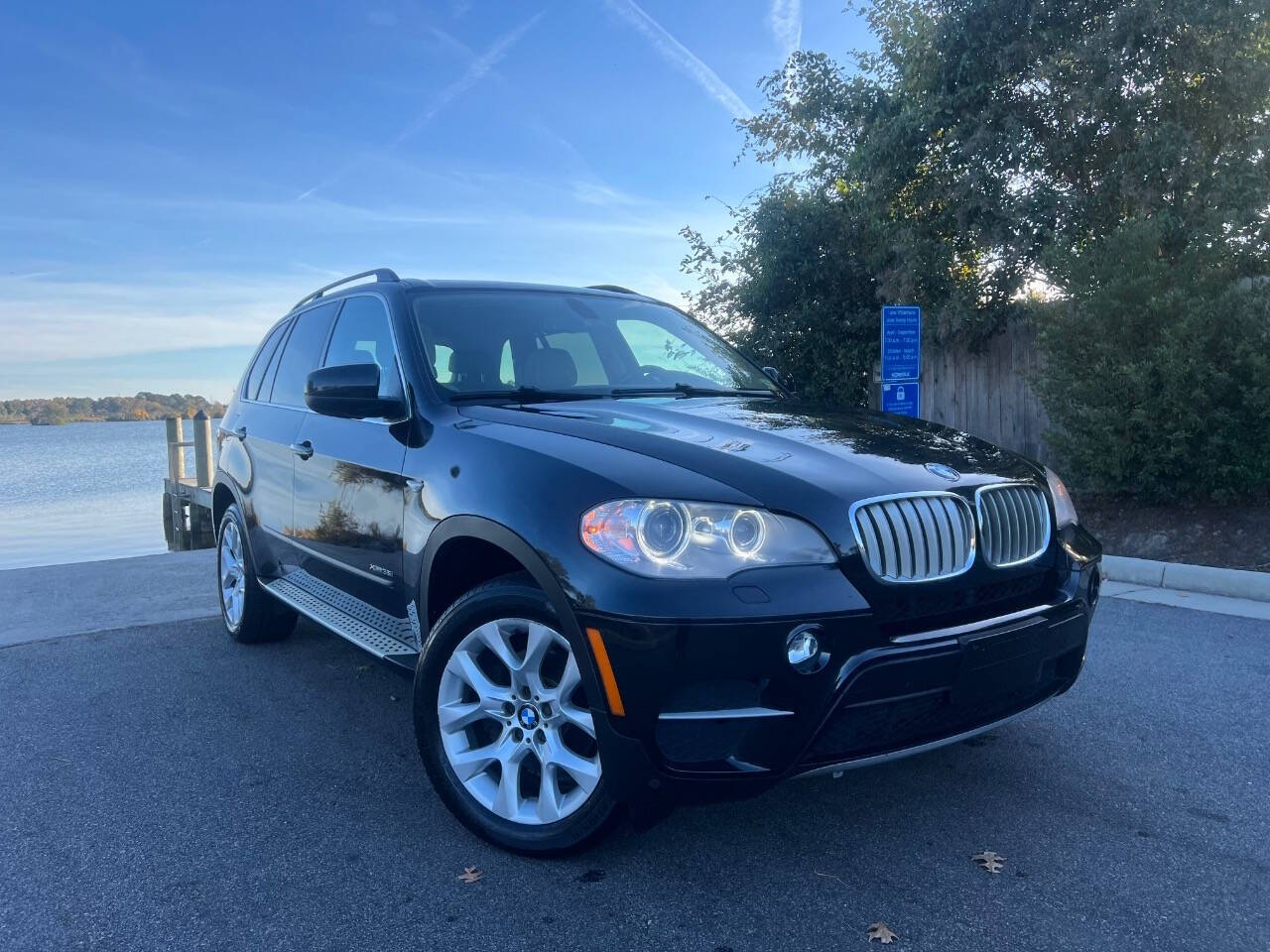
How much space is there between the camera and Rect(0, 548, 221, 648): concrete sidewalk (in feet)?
20.4

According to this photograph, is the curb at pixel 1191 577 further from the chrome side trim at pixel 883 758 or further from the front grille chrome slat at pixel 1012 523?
the chrome side trim at pixel 883 758

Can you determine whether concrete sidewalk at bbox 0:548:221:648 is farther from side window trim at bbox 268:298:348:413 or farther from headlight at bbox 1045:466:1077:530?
headlight at bbox 1045:466:1077:530

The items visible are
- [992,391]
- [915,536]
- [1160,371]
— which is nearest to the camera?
[915,536]

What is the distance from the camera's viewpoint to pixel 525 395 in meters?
3.72

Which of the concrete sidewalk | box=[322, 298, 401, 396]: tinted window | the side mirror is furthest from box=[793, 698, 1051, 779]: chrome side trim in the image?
the concrete sidewalk

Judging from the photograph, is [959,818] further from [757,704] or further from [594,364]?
[594,364]

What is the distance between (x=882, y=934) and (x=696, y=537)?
3.52ft

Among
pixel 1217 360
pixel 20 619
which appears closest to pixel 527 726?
pixel 20 619

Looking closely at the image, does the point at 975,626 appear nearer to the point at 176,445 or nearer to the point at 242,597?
the point at 242,597

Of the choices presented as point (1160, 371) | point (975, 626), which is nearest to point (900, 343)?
point (1160, 371)

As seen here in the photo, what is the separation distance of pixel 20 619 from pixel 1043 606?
6.22 m

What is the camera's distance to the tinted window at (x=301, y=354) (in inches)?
188

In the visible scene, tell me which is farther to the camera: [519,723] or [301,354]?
[301,354]

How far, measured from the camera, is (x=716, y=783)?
248cm
